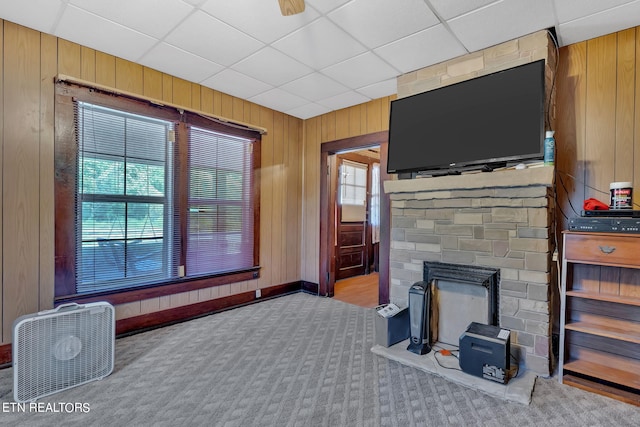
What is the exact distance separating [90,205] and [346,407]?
9.04 feet

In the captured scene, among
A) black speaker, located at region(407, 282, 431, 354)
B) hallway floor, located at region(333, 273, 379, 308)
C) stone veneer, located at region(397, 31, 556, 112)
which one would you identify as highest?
stone veneer, located at region(397, 31, 556, 112)

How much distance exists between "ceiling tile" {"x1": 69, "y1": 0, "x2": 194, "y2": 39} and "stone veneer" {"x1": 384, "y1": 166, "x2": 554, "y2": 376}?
233 cm

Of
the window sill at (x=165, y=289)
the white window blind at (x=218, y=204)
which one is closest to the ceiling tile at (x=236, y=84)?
the white window blind at (x=218, y=204)

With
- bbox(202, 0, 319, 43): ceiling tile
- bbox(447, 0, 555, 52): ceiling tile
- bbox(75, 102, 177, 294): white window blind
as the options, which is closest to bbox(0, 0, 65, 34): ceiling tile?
bbox(75, 102, 177, 294): white window blind

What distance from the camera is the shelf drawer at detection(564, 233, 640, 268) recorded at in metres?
1.95

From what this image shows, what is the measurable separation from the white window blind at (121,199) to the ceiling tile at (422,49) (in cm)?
241

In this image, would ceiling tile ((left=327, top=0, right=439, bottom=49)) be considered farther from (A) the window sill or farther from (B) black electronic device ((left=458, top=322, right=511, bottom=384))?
(A) the window sill

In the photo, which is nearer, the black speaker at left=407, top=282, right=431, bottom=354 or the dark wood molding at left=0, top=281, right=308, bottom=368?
the black speaker at left=407, top=282, right=431, bottom=354

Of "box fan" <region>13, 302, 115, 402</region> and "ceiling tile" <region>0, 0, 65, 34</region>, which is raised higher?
"ceiling tile" <region>0, 0, 65, 34</region>

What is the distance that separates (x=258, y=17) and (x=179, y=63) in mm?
1164

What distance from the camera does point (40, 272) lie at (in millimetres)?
2590

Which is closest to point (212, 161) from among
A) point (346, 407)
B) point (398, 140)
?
point (398, 140)

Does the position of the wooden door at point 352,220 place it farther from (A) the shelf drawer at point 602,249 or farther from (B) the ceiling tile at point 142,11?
(A) the shelf drawer at point 602,249

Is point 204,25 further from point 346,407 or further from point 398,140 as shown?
point 346,407
